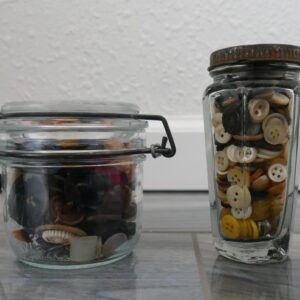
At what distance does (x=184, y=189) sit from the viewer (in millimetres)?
859

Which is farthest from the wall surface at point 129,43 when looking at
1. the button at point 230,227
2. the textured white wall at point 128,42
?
the button at point 230,227

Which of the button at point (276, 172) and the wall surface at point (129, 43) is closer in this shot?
the button at point (276, 172)

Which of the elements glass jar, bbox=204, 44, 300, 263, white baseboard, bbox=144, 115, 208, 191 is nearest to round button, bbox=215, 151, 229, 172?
glass jar, bbox=204, 44, 300, 263

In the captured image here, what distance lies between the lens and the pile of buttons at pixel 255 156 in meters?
0.39

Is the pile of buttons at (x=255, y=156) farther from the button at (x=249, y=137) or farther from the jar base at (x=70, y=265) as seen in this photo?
the jar base at (x=70, y=265)

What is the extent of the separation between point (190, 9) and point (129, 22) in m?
0.12

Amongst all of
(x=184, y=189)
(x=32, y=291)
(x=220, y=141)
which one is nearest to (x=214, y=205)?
(x=220, y=141)

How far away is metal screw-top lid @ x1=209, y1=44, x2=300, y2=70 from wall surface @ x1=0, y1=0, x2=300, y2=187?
0.50 metres

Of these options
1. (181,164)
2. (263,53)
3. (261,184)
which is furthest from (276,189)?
(181,164)

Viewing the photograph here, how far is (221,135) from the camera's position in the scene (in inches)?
16.0

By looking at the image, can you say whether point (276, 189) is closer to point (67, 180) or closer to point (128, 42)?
point (67, 180)

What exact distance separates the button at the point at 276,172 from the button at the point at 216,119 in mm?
62

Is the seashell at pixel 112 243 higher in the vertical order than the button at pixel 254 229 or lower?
lower

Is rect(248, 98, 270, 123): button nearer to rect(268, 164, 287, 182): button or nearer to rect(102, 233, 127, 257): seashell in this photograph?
rect(268, 164, 287, 182): button
